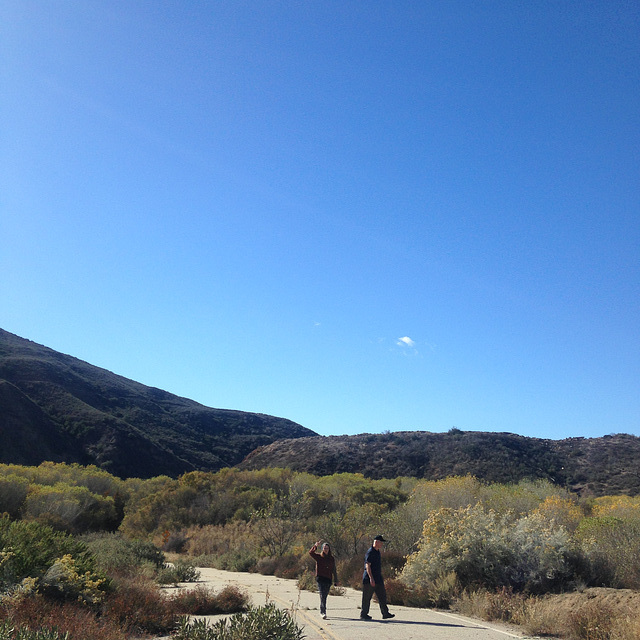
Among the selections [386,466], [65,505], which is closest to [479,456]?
[386,466]

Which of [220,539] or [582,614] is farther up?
[582,614]

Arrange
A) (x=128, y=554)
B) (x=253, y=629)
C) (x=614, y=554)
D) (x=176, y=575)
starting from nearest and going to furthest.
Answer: (x=253, y=629), (x=614, y=554), (x=176, y=575), (x=128, y=554)

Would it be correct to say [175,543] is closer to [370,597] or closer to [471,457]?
[370,597]

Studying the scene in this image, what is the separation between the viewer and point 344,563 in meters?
18.4

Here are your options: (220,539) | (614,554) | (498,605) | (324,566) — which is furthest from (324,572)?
(220,539)

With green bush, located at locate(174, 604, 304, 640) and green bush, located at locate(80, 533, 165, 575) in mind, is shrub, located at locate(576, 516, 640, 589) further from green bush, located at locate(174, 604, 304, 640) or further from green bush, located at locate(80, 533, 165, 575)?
green bush, located at locate(80, 533, 165, 575)

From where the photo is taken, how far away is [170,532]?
98.3 ft

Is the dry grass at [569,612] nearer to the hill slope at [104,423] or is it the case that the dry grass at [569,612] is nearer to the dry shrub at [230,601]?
the dry shrub at [230,601]

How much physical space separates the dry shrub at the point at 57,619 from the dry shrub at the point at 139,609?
2.12ft

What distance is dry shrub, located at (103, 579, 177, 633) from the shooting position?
883 cm

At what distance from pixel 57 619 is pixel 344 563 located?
12855mm

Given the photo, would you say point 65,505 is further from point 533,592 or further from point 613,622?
point 613,622

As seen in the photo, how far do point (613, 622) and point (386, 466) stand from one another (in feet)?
172

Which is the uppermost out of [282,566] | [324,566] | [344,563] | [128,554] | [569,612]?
[569,612]
